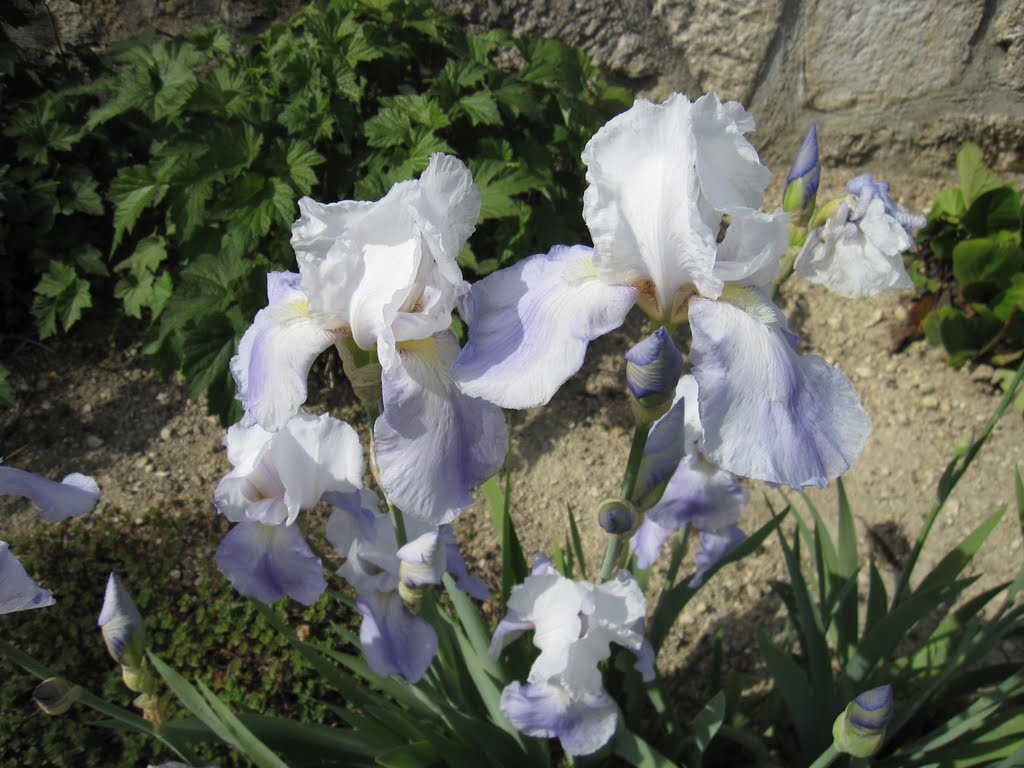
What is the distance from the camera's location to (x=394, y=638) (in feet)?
4.68

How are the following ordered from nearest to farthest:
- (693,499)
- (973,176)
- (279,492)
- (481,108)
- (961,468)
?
(279,492) < (693,499) < (961,468) < (481,108) < (973,176)

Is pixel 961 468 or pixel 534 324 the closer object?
pixel 534 324

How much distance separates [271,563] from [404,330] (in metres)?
0.63

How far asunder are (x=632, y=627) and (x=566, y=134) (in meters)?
1.98

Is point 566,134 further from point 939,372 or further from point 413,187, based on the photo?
point 413,187

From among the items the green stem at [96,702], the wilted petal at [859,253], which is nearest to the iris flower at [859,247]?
the wilted petal at [859,253]

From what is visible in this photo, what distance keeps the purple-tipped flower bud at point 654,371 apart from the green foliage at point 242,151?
1.54m

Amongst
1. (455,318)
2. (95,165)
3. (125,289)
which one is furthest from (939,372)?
(95,165)

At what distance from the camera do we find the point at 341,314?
1008 mm

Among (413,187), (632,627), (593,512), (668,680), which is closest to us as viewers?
(413,187)

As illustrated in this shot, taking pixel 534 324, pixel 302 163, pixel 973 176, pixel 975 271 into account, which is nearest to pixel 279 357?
pixel 534 324

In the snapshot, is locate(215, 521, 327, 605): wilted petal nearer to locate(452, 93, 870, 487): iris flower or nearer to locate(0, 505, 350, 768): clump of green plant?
locate(452, 93, 870, 487): iris flower

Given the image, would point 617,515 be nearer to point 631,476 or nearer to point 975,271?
point 631,476

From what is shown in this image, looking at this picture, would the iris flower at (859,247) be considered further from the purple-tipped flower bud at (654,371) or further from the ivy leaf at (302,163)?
the ivy leaf at (302,163)
